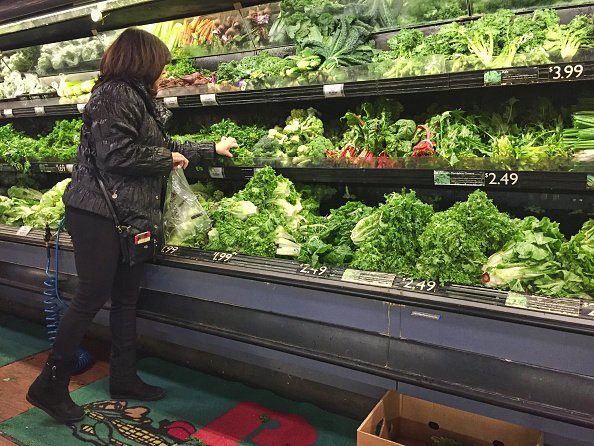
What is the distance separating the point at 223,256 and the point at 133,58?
4.01 ft

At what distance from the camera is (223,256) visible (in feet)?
10.3

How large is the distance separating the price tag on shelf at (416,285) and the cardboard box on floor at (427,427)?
0.51 m

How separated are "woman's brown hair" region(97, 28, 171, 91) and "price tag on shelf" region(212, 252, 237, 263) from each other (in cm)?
109

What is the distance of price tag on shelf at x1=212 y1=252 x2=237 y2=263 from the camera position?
3099 millimetres

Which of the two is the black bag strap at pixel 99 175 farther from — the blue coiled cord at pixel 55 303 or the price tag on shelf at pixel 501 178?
the price tag on shelf at pixel 501 178

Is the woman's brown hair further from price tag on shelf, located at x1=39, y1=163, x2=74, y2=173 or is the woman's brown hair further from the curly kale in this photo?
price tag on shelf, located at x1=39, y1=163, x2=74, y2=173

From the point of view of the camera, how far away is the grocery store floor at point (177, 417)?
9.45 ft

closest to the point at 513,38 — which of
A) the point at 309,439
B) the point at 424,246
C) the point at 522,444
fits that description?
the point at 424,246

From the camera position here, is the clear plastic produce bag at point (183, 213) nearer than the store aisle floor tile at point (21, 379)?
No

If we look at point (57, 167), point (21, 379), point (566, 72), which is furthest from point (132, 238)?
point (566, 72)

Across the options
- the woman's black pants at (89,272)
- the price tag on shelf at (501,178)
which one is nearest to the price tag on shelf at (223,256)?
the woman's black pants at (89,272)

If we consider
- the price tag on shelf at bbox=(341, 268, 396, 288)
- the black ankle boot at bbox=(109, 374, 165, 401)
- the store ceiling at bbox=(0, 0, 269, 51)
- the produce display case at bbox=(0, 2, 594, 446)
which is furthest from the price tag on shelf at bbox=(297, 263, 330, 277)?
the store ceiling at bbox=(0, 0, 269, 51)

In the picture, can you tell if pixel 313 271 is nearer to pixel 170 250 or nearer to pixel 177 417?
pixel 170 250

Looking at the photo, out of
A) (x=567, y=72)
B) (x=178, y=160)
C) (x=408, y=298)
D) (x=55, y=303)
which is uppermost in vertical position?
(x=567, y=72)
